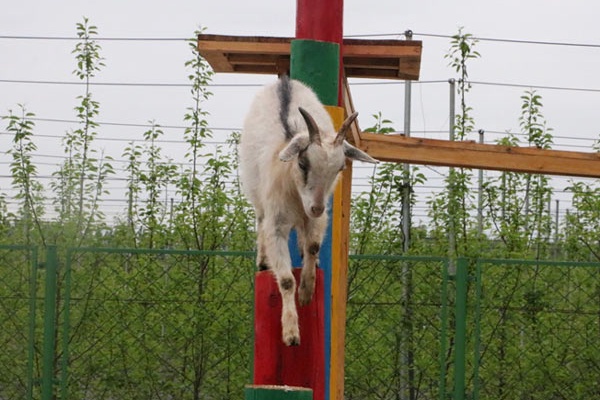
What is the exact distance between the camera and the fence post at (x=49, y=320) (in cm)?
835

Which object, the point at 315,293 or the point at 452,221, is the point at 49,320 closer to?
the point at 452,221

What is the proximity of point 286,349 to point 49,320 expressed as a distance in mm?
4247

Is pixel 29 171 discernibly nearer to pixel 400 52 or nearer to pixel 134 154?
pixel 134 154

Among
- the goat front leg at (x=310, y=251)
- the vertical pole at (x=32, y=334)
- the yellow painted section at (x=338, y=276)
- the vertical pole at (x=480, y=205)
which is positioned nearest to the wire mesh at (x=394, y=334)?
the vertical pole at (x=480, y=205)

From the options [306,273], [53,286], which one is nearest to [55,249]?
[53,286]

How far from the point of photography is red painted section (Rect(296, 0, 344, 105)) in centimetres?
566

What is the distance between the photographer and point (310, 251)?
15.7 feet

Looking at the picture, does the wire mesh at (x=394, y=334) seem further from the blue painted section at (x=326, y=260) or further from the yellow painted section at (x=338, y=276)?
the blue painted section at (x=326, y=260)

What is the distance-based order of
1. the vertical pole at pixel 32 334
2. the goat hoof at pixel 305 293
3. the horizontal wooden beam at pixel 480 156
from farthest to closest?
the vertical pole at pixel 32 334 → the horizontal wooden beam at pixel 480 156 → the goat hoof at pixel 305 293

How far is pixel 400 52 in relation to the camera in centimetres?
646

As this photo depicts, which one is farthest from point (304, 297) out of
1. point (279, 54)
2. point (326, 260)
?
point (279, 54)

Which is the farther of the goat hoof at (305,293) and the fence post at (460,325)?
the fence post at (460,325)

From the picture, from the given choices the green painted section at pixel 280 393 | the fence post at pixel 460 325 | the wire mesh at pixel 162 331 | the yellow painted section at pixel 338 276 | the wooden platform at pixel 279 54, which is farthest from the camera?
the wire mesh at pixel 162 331

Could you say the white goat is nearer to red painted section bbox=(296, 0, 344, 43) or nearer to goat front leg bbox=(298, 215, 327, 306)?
goat front leg bbox=(298, 215, 327, 306)
